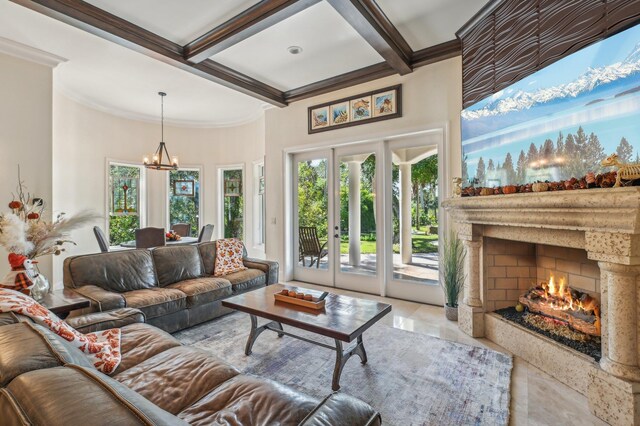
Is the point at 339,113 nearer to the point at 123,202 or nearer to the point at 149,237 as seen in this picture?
the point at 149,237

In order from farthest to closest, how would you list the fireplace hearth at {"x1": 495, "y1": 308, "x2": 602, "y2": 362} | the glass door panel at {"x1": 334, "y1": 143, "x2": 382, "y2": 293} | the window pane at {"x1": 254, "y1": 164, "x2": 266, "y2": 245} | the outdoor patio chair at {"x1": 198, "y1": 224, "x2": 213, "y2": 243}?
the window pane at {"x1": 254, "y1": 164, "x2": 266, "y2": 245} < the outdoor patio chair at {"x1": 198, "y1": 224, "x2": 213, "y2": 243} < the glass door panel at {"x1": 334, "y1": 143, "x2": 382, "y2": 293} < the fireplace hearth at {"x1": 495, "y1": 308, "x2": 602, "y2": 362}

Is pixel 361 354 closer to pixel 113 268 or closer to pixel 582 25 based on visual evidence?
pixel 113 268

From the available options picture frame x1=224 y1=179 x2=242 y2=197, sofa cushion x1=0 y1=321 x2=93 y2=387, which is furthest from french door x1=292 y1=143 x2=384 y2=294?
sofa cushion x1=0 y1=321 x2=93 y2=387

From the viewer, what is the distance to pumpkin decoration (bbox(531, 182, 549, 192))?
2.22 meters

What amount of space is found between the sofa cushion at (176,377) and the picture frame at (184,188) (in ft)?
18.9

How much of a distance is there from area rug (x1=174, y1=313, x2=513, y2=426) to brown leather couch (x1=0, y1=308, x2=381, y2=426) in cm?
84

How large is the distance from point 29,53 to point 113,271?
2.81 meters

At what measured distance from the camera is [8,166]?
3.55 m

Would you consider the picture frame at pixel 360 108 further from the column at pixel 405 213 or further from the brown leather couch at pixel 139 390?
the brown leather couch at pixel 139 390

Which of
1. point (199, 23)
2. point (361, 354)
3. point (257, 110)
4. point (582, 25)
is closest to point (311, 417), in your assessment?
point (361, 354)

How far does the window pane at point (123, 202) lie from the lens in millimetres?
6027

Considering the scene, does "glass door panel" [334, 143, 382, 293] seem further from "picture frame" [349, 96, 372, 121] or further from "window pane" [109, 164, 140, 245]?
"window pane" [109, 164, 140, 245]

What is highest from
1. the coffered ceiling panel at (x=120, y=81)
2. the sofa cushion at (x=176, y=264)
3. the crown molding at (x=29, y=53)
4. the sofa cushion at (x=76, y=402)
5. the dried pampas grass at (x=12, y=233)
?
the coffered ceiling panel at (x=120, y=81)

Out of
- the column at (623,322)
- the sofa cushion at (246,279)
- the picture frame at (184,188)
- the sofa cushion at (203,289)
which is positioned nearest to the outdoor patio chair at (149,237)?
the sofa cushion at (203,289)
